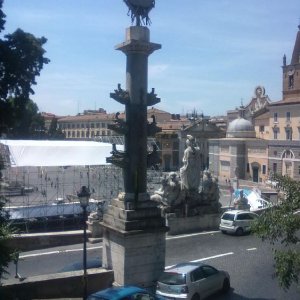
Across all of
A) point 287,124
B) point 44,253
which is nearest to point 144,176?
point 44,253

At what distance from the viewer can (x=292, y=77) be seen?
6412 centimetres

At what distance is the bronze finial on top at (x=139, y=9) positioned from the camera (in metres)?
11.3

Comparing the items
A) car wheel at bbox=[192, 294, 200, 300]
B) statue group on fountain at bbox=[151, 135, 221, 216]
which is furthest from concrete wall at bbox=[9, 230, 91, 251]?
car wheel at bbox=[192, 294, 200, 300]

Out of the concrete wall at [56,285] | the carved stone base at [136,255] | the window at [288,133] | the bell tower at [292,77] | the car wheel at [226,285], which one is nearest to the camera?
the concrete wall at [56,285]

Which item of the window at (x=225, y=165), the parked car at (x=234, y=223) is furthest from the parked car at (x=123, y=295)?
the window at (x=225, y=165)

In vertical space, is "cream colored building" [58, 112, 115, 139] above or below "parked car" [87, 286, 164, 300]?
above

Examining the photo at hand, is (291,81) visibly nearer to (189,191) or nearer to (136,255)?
(189,191)

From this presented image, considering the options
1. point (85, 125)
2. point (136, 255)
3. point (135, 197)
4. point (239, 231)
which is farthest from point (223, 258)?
point (85, 125)

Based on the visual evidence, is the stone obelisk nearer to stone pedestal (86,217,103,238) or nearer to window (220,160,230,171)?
stone pedestal (86,217,103,238)

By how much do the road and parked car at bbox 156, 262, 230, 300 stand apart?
51 centimetres

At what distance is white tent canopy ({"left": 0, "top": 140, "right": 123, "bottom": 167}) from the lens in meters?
29.9

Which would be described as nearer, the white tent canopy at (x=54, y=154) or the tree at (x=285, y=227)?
the tree at (x=285, y=227)

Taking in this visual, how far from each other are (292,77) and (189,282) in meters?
58.2

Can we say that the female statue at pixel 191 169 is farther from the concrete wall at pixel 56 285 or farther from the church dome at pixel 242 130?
the church dome at pixel 242 130
